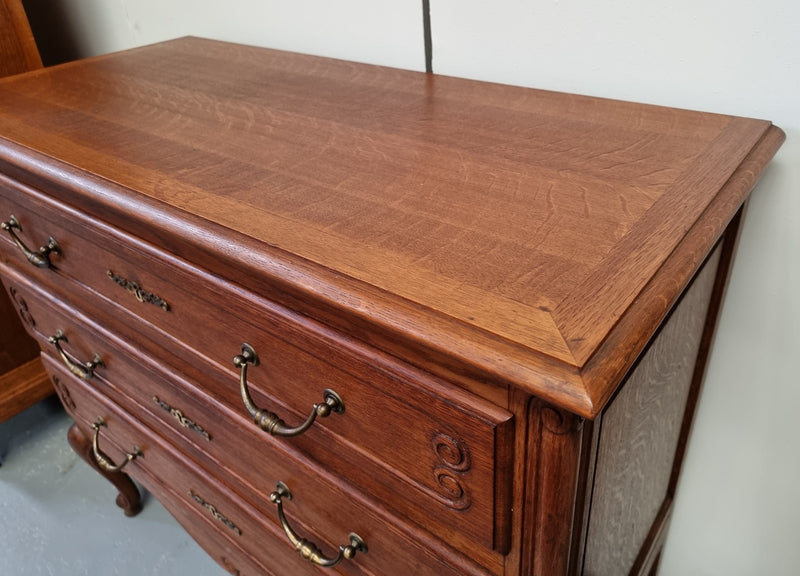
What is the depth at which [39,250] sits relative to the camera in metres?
0.77

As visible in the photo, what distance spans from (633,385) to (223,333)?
13.7 inches

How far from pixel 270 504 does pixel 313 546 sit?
0.12 metres

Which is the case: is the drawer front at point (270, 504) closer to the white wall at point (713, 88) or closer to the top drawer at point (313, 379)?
the top drawer at point (313, 379)

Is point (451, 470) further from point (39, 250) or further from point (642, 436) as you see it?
point (39, 250)

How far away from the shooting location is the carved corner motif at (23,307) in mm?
954

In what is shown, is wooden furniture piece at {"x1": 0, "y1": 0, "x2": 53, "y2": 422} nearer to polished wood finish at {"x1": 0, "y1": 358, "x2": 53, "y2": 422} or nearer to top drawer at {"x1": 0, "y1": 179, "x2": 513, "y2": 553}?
polished wood finish at {"x1": 0, "y1": 358, "x2": 53, "y2": 422}

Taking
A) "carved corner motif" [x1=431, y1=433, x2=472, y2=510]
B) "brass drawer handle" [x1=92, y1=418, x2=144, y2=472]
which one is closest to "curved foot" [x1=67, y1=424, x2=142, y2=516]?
"brass drawer handle" [x1=92, y1=418, x2=144, y2=472]

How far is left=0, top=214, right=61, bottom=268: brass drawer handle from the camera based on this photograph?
28.7 inches

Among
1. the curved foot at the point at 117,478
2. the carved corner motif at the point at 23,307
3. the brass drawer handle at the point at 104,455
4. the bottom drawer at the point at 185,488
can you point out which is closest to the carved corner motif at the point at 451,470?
the bottom drawer at the point at 185,488

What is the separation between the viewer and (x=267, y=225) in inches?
18.7

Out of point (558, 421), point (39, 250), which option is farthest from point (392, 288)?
point (39, 250)

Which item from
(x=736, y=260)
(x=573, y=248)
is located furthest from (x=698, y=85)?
(x=573, y=248)

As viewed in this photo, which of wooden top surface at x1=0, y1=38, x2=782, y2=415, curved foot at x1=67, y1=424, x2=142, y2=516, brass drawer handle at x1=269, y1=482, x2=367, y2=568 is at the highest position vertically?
wooden top surface at x1=0, y1=38, x2=782, y2=415

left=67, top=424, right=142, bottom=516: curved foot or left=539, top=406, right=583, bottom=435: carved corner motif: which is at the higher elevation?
left=539, top=406, right=583, bottom=435: carved corner motif
